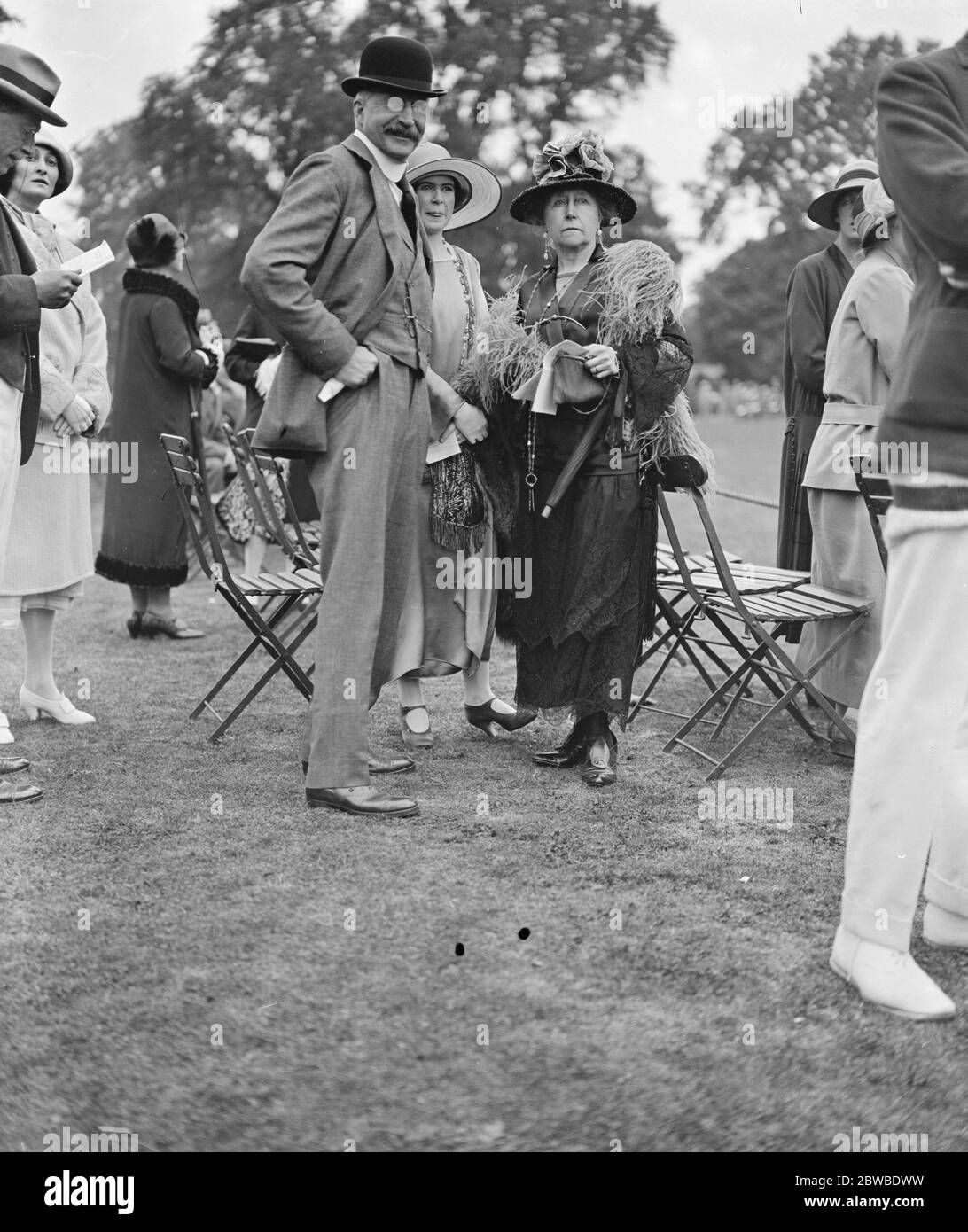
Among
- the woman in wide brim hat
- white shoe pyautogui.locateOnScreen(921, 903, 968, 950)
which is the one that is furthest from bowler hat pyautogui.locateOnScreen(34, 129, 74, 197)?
white shoe pyautogui.locateOnScreen(921, 903, 968, 950)

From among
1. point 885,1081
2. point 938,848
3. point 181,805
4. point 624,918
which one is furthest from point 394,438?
point 885,1081

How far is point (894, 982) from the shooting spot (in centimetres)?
308

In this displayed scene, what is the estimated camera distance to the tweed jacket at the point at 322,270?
440 centimetres

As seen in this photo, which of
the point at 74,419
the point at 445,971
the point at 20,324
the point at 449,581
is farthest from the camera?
the point at 74,419

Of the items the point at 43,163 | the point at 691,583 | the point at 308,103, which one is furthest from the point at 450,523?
the point at 308,103

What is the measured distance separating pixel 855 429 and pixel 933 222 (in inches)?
111

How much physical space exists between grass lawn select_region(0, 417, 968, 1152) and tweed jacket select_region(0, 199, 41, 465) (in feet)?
4.19

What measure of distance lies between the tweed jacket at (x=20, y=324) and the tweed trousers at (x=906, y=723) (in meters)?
2.82

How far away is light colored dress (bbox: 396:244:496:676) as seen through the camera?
18.7 feet

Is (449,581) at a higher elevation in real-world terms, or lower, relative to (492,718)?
higher

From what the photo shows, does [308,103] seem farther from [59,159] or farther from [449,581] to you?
[449,581]

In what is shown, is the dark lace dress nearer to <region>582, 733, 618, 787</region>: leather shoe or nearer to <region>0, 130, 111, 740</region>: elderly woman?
<region>582, 733, 618, 787</region>: leather shoe

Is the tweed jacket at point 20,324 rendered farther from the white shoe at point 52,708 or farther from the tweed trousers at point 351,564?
the white shoe at point 52,708

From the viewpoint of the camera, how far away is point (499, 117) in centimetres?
1986
